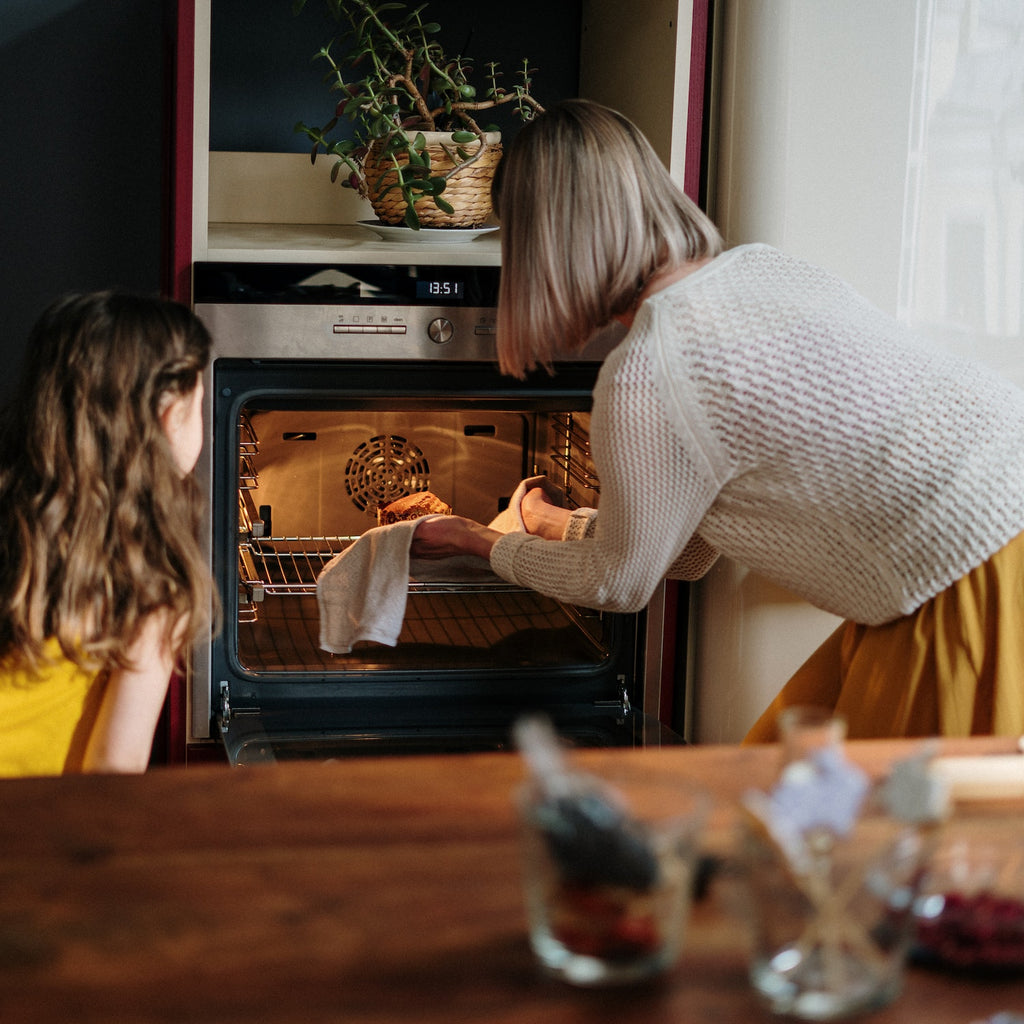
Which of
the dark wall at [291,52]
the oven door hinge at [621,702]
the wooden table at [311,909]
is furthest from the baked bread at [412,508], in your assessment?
the wooden table at [311,909]

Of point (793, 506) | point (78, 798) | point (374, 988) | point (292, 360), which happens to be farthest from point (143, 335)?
point (374, 988)

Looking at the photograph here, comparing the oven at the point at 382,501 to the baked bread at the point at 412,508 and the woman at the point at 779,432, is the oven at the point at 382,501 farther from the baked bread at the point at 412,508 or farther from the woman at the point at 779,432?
the woman at the point at 779,432

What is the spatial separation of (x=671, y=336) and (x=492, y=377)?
56cm

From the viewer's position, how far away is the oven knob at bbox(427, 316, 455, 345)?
1861 millimetres

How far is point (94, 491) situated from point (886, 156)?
1166mm

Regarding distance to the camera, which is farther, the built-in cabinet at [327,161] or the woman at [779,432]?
the built-in cabinet at [327,161]

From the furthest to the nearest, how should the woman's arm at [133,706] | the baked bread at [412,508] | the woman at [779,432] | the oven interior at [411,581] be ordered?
the baked bread at [412,508], the oven interior at [411,581], the woman at [779,432], the woman's arm at [133,706]

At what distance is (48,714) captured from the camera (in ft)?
4.50

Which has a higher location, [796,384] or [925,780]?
[796,384]

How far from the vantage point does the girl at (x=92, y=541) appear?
1.32 meters

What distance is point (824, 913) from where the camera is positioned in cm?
70

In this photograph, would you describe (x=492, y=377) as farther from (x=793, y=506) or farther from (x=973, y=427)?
(x=973, y=427)

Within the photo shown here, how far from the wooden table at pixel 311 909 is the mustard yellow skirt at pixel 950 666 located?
521 mm

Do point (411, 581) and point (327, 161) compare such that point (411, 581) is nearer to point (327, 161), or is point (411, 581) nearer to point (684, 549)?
point (684, 549)
